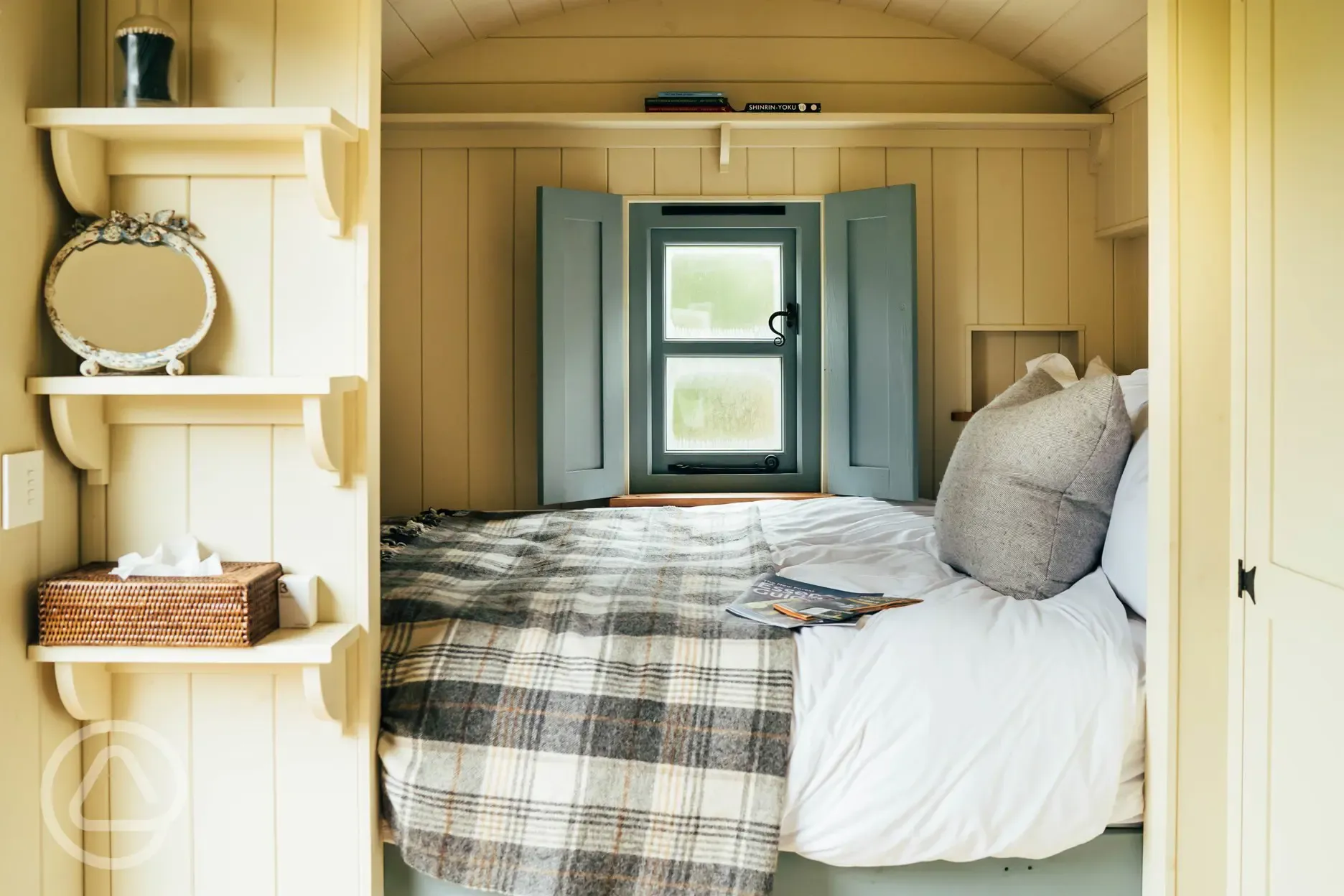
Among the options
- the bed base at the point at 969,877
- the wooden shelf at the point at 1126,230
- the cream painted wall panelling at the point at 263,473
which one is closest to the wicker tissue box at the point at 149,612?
the cream painted wall panelling at the point at 263,473

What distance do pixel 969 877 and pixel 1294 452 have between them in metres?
0.86

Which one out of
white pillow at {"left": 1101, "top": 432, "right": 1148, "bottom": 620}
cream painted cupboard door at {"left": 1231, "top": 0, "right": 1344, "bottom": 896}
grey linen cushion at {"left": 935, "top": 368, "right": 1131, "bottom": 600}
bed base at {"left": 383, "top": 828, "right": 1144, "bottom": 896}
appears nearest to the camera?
cream painted cupboard door at {"left": 1231, "top": 0, "right": 1344, "bottom": 896}

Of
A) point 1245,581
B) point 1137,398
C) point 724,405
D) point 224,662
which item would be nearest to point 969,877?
point 1245,581

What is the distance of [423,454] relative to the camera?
11.6 ft

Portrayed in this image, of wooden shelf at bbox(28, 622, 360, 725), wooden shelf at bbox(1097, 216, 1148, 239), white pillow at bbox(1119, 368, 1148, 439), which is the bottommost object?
wooden shelf at bbox(28, 622, 360, 725)

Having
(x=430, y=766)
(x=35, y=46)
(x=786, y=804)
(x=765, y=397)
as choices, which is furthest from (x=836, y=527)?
(x=35, y=46)

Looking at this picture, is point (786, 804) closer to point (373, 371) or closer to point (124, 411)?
point (373, 371)

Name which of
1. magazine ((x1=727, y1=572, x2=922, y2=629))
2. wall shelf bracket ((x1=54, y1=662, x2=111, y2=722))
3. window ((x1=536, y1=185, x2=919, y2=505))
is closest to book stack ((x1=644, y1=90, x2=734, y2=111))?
window ((x1=536, y1=185, x2=919, y2=505))

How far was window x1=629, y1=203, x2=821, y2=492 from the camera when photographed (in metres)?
3.48

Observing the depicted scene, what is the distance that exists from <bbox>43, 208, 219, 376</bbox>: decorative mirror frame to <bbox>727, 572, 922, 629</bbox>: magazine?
1017mm

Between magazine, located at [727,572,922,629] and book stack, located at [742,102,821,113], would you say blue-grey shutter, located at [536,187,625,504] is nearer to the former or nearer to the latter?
book stack, located at [742,102,821,113]

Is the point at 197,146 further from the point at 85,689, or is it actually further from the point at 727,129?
the point at 727,129

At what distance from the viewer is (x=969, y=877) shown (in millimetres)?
1619

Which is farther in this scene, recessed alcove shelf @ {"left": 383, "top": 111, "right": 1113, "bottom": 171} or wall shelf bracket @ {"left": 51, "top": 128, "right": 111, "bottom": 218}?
recessed alcove shelf @ {"left": 383, "top": 111, "right": 1113, "bottom": 171}
